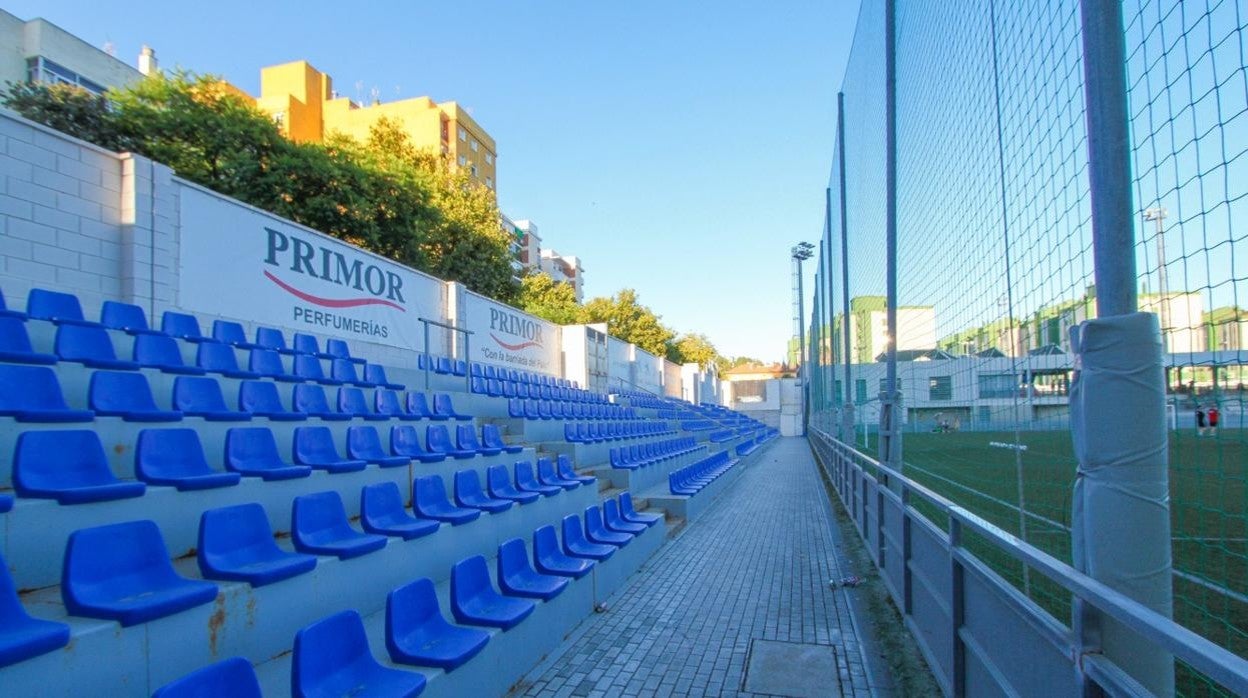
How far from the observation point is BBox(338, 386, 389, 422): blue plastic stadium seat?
5605 millimetres

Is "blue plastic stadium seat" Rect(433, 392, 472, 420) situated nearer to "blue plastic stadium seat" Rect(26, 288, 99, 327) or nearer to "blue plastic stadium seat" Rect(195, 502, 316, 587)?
"blue plastic stadium seat" Rect(26, 288, 99, 327)

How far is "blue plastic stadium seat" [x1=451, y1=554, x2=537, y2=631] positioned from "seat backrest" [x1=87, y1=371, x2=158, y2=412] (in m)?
2.08

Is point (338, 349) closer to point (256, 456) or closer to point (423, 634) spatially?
point (256, 456)

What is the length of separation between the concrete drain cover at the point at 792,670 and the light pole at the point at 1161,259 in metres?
2.34

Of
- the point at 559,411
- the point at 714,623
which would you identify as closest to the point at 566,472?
the point at 714,623

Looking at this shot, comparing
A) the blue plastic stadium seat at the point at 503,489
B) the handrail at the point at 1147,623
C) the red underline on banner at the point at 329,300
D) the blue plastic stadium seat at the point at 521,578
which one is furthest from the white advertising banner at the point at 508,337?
the handrail at the point at 1147,623

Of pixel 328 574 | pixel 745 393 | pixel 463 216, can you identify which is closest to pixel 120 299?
pixel 328 574


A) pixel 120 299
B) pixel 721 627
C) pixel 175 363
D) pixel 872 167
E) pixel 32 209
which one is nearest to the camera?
pixel 721 627

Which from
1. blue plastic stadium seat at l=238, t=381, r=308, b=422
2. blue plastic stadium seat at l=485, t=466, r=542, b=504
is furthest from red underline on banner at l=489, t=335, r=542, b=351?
blue plastic stadium seat at l=238, t=381, r=308, b=422

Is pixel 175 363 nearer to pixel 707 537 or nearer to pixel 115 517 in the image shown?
pixel 115 517

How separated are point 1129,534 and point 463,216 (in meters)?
21.5

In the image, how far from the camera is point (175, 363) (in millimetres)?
4723

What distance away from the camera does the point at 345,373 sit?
667cm

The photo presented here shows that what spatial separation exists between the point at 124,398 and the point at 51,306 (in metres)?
1.50
